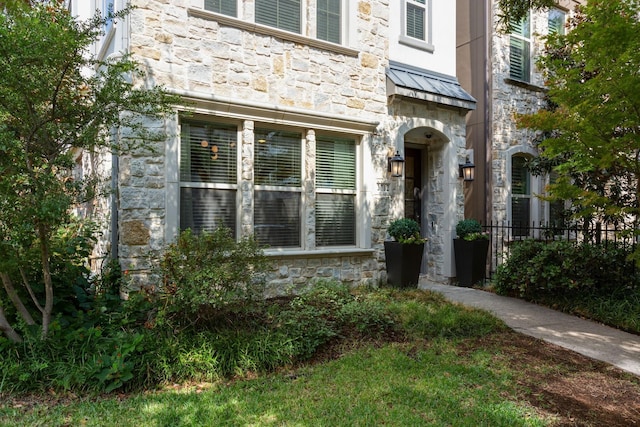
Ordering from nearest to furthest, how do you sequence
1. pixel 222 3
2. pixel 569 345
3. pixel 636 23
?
pixel 636 23
pixel 569 345
pixel 222 3

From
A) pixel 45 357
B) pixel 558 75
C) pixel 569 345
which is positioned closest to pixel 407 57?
pixel 558 75

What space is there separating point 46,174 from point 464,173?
6525mm

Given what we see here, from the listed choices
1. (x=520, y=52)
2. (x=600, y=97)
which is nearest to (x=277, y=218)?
(x=600, y=97)

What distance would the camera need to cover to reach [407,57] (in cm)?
768

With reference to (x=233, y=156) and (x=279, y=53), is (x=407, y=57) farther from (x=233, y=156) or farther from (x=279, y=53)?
(x=233, y=156)

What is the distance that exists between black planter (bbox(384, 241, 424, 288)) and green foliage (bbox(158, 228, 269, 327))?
302 centimetres

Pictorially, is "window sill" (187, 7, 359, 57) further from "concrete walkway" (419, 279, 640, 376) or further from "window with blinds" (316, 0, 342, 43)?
"concrete walkway" (419, 279, 640, 376)

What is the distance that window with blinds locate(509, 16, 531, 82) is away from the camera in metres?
8.87

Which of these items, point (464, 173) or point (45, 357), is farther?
point (464, 173)

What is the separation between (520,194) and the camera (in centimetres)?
918

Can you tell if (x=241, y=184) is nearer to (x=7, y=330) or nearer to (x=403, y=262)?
(x=403, y=262)

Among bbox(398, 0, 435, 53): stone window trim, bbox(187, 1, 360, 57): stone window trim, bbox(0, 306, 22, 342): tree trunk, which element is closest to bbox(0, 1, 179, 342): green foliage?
bbox(0, 306, 22, 342): tree trunk

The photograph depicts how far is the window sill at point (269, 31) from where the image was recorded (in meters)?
5.47

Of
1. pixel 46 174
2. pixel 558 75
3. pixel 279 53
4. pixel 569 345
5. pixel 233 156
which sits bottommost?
pixel 569 345
